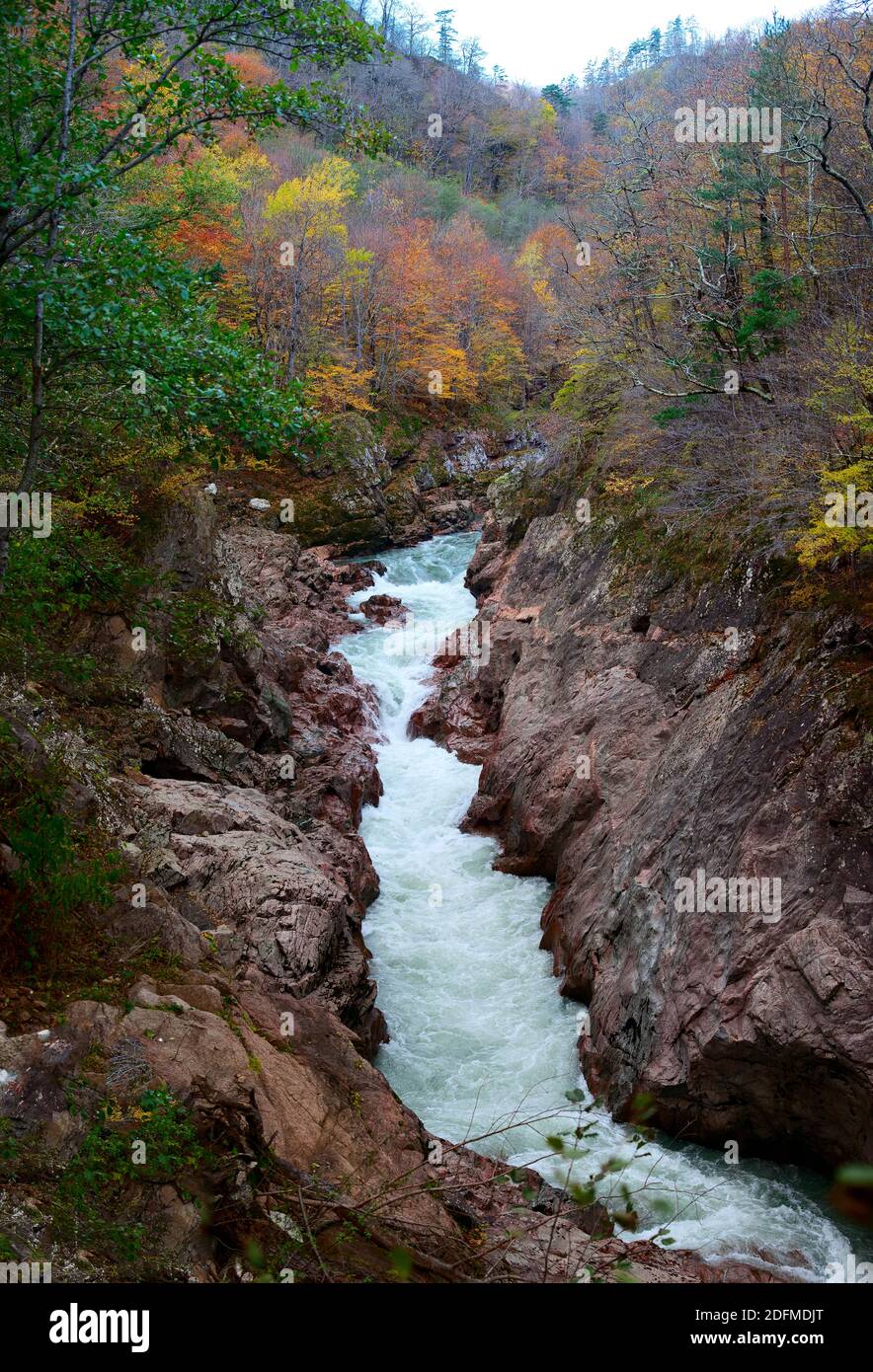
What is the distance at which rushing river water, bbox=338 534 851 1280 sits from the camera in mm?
7863

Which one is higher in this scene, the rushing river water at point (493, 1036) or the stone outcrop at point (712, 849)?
the stone outcrop at point (712, 849)

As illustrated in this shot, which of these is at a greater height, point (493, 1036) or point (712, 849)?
point (712, 849)

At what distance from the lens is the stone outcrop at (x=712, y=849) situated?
780cm

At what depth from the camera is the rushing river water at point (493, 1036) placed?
25.8 feet

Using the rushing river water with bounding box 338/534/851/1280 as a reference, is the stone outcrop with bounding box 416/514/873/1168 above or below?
above

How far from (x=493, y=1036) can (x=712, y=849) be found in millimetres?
3923

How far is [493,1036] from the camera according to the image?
1107 cm

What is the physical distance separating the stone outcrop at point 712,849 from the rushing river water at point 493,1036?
41cm

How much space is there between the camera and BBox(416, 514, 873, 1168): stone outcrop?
7805 millimetres

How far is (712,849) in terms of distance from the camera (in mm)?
9320

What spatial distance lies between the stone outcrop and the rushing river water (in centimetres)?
41

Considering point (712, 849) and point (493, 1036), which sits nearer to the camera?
point (712, 849)
